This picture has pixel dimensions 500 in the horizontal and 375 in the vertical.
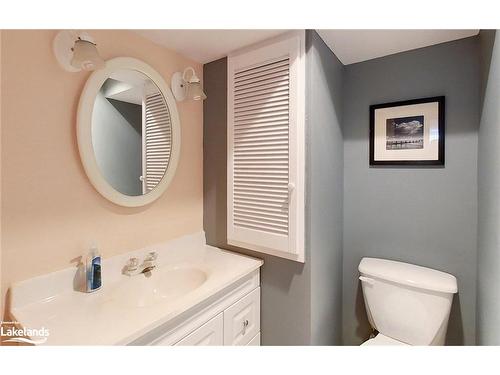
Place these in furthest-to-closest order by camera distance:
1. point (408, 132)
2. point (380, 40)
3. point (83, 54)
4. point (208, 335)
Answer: point (408, 132) → point (380, 40) → point (208, 335) → point (83, 54)

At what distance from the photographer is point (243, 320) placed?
112 cm

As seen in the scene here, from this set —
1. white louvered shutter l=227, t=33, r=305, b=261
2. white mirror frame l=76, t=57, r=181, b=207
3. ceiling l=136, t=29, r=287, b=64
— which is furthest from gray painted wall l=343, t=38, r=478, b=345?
white mirror frame l=76, t=57, r=181, b=207

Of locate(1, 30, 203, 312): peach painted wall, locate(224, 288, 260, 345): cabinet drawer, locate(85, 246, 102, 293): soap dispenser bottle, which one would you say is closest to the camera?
locate(1, 30, 203, 312): peach painted wall

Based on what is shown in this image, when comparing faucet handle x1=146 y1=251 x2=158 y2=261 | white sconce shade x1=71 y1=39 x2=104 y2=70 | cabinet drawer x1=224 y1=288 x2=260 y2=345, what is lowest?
cabinet drawer x1=224 y1=288 x2=260 y2=345

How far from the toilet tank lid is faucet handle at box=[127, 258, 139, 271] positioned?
1.14 metres

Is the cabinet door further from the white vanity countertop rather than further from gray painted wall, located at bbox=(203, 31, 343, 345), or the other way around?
gray painted wall, located at bbox=(203, 31, 343, 345)

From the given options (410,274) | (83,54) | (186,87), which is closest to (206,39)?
(186,87)

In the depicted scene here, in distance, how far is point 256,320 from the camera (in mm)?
1223

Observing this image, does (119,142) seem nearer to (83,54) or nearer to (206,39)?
(83,54)

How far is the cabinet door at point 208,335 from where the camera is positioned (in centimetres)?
84

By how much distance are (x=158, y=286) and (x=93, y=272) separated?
0.99 feet

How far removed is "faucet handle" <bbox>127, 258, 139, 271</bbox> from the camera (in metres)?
1.04

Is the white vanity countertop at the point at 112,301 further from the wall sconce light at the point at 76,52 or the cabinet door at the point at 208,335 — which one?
the wall sconce light at the point at 76,52
